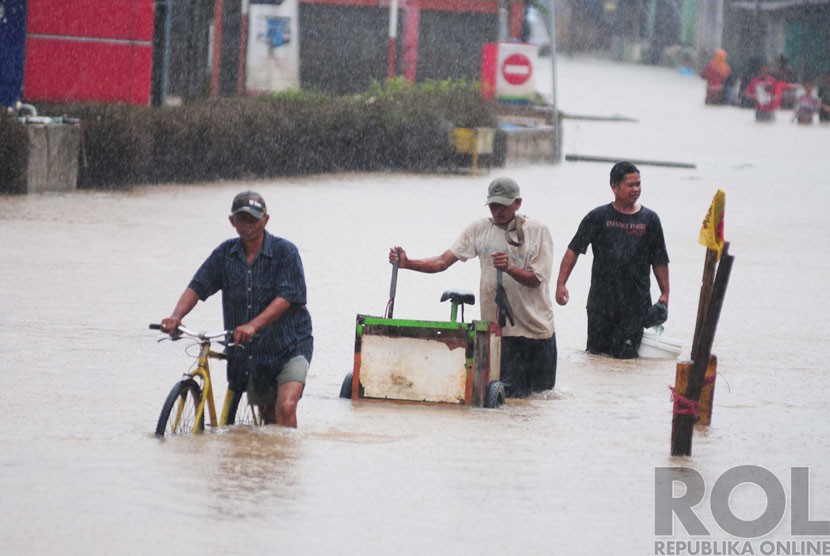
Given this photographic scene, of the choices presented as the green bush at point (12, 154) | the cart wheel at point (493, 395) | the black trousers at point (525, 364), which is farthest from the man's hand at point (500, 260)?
the green bush at point (12, 154)

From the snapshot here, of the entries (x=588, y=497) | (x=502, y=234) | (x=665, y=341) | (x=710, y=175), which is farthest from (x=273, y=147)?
(x=588, y=497)

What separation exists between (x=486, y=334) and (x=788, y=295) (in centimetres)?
711

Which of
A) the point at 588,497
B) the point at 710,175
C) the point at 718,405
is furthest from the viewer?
the point at 710,175

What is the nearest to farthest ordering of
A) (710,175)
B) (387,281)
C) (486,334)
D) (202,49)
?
(486,334)
(387,281)
(710,175)
(202,49)

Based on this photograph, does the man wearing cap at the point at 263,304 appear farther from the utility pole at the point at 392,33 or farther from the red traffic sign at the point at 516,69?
the utility pole at the point at 392,33

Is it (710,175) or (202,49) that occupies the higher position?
(202,49)

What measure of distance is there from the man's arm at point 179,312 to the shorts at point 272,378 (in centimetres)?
49

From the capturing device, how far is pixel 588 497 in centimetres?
745

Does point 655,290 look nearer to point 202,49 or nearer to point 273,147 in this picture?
point 273,147

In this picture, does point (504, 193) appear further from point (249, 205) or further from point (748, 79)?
point (748, 79)

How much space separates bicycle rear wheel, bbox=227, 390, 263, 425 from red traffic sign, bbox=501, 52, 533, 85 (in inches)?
1050

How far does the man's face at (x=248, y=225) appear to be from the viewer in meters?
7.79

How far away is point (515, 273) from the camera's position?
9.50 meters

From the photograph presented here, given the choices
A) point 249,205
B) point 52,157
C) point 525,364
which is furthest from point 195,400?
point 52,157
